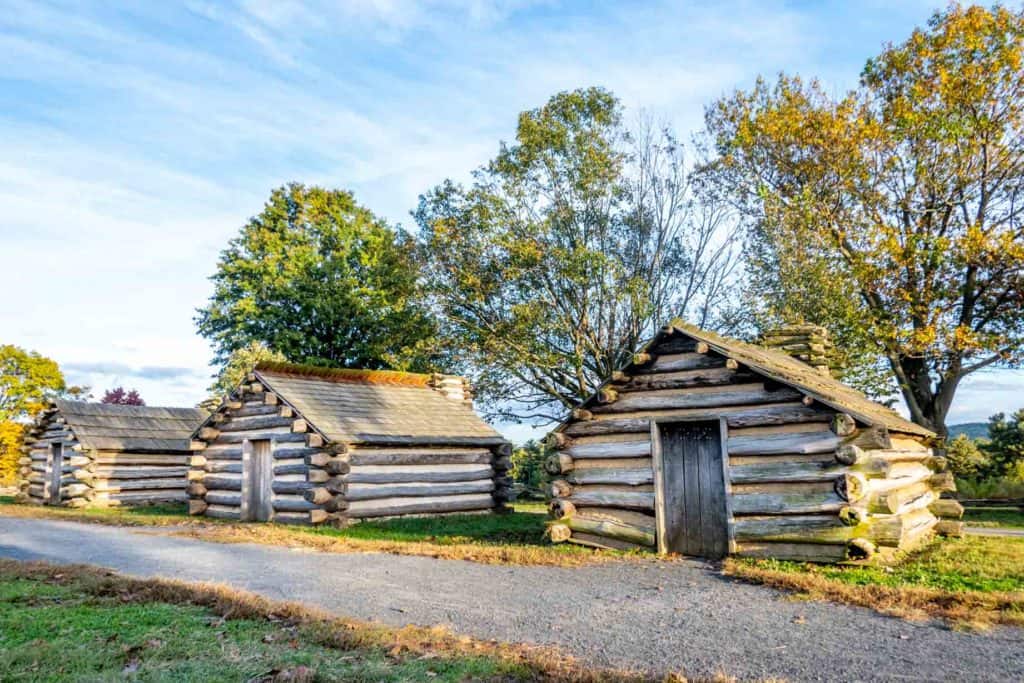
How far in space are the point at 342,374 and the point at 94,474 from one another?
956 centimetres

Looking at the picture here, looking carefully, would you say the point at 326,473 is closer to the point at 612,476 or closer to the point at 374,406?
the point at 374,406

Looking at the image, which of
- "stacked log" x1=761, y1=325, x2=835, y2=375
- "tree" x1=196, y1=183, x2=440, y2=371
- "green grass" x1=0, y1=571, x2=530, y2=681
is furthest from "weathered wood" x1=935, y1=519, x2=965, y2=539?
"tree" x1=196, y1=183, x2=440, y2=371

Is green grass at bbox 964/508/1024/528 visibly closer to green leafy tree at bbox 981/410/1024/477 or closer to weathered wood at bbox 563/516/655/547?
green leafy tree at bbox 981/410/1024/477

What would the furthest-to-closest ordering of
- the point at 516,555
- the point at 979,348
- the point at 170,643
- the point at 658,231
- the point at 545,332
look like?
the point at 658,231
the point at 545,332
the point at 979,348
the point at 516,555
the point at 170,643

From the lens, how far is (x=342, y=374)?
2166 centimetres

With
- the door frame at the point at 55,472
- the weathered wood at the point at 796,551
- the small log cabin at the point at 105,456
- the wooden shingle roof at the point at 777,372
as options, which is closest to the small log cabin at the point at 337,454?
the small log cabin at the point at 105,456

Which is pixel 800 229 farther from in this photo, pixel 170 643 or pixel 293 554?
pixel 170 643

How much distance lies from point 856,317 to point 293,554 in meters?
17.0

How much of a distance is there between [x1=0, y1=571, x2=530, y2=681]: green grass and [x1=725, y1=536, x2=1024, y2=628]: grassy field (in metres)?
4.68

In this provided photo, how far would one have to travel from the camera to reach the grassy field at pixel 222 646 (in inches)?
203

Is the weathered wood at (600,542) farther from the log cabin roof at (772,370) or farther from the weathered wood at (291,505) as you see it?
the weathered wood at (291,505)

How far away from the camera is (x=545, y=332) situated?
24.0 metres

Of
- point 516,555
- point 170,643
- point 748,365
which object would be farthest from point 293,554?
point 748,365

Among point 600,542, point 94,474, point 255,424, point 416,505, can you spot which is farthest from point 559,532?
point 94,474
